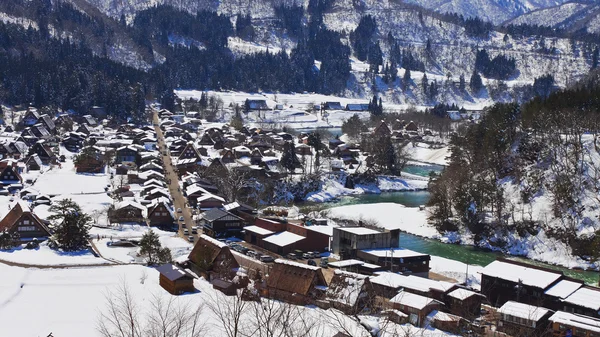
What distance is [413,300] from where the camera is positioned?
16469 millimetres

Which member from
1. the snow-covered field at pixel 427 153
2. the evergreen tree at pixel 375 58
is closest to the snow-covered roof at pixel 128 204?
the snow-covered field at pixel 427 153

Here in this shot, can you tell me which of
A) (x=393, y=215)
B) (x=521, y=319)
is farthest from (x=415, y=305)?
(x=393, y=215)

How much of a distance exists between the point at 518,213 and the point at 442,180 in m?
5.09

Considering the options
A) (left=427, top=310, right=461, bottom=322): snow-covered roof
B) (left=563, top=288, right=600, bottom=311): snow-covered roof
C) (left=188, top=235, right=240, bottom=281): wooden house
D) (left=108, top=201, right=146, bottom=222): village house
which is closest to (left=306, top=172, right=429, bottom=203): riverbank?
(left=108, top=201, right=146, bottom=222): village house

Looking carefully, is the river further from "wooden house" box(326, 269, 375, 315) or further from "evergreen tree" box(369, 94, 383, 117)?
"evergreen tree" box(369, 94, 383, 117)

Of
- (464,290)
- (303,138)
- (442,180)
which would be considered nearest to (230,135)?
(303,138)

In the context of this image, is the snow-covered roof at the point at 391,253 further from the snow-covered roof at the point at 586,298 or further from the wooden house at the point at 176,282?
the wooden house at the point at 176,282

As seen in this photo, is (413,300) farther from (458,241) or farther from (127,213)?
(127,213)

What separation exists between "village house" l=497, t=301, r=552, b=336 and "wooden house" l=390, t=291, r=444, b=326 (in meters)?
1.67

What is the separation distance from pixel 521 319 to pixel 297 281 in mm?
5876

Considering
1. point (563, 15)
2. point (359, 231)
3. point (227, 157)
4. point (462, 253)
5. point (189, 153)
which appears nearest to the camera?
point (359, 231)

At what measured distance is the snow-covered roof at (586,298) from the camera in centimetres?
1728

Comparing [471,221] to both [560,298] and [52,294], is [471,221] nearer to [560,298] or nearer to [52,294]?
[560,298]

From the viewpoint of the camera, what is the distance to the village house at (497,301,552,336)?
15.8 metres
